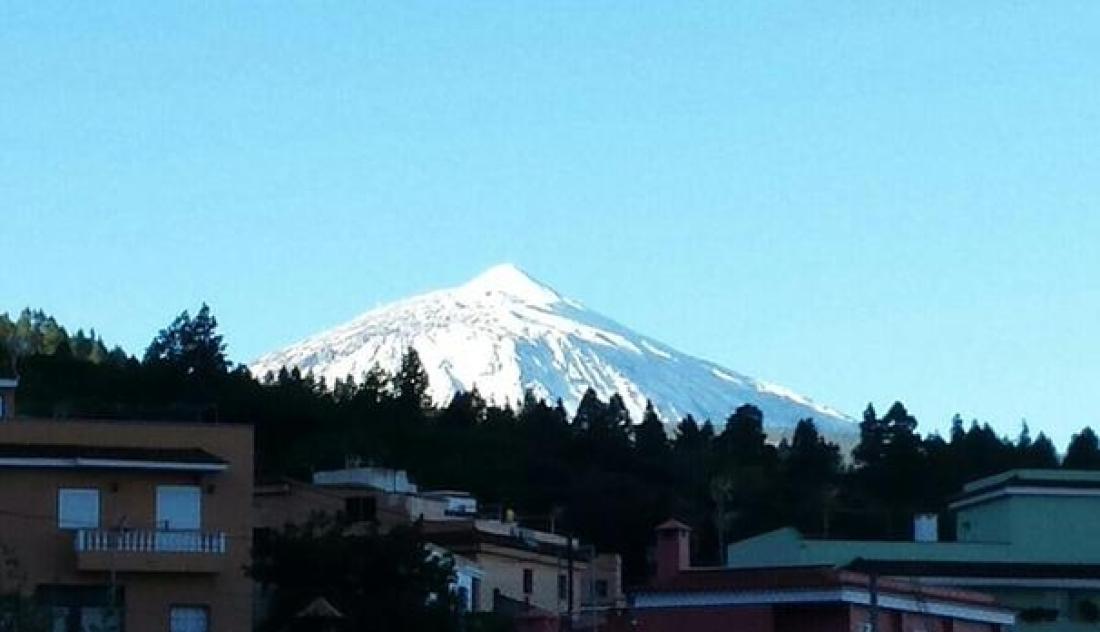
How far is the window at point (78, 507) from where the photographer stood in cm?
5478

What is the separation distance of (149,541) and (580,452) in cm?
6628

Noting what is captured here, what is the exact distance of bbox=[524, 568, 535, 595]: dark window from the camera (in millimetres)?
71875

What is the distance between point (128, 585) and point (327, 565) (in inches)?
208

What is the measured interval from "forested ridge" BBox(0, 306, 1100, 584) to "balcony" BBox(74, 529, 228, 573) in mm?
27957

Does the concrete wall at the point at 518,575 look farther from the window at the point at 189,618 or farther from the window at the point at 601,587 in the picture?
the window at the point at 189,618

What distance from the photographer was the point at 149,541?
54438 mm

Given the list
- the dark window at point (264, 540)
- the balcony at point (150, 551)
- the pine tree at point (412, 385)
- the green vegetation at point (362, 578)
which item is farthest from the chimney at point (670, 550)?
the pine tree at point (412, 385)

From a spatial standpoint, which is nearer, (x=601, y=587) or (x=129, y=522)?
(x=129, y=522)

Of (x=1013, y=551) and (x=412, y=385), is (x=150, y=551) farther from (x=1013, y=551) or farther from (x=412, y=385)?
(x=412, y=385)

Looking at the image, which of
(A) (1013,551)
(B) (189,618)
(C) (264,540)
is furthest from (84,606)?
(A) (1013,551)

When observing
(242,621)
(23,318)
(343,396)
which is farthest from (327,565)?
(23,318)

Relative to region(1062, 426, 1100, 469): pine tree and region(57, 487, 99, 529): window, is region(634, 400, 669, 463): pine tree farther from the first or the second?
region(57, 487, 99, 529): window

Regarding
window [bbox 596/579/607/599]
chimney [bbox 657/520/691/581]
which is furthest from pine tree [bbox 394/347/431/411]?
chimney [bbox 657/520/691/581]

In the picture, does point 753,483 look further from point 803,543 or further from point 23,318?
point 23,318
